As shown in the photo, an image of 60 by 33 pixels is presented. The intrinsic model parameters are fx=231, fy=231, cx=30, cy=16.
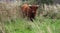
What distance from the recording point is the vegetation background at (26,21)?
6.63 metres

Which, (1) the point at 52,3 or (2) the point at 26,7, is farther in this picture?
(1) the point at 52,3

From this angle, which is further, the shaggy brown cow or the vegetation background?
the shaggy brown cow

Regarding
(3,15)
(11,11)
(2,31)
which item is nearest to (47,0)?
(11,11)

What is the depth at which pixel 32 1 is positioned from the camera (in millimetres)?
16562

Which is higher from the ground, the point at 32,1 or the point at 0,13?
the point at 0,13

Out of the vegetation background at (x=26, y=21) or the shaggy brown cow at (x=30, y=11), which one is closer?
the vegetation background at (x=26, y=21)

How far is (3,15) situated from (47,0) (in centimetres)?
778

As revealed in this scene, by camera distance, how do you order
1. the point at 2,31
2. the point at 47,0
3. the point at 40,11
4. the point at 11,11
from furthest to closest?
the point at 47,0 → the point at 40,11 → the point at 11,11 → the point at 2,31

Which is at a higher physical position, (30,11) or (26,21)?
(26,21)

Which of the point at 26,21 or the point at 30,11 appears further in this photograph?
the point at 30,11

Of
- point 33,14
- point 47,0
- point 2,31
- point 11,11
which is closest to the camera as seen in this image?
point 2,31

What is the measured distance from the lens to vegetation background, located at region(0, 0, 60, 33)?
21.8 ft

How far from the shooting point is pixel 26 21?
9.04m

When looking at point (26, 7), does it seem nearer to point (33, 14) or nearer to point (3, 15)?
point (33, 14)
